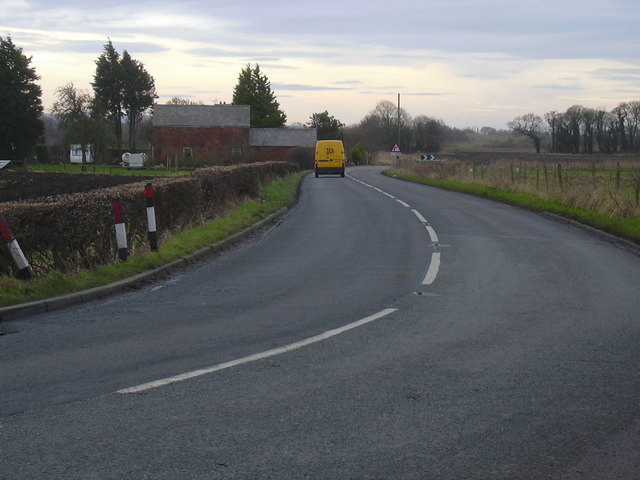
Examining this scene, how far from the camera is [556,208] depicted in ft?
78.0

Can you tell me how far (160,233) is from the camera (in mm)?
14773

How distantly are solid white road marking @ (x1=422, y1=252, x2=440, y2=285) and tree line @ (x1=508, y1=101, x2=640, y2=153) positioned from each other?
76.7 meters

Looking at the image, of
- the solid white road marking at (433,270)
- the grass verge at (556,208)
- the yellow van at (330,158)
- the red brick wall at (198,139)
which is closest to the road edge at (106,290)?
the solid white road marking at (433,270)

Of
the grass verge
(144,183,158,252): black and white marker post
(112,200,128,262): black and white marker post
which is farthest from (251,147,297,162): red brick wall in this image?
(112,200,128,262): black and white marker post

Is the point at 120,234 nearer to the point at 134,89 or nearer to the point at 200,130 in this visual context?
the point at 200,130

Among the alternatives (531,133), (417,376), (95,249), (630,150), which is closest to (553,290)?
(417,376)

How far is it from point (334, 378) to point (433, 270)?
21.6 feet

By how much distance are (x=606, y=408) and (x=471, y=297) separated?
4680 millimetres

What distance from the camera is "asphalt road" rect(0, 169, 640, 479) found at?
4.49 m

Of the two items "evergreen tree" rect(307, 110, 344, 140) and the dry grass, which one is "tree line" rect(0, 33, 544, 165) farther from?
the dry grass

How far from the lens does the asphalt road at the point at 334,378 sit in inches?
177

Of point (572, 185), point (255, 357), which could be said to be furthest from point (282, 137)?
point (255, 357)

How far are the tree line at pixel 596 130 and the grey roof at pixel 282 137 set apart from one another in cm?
3120

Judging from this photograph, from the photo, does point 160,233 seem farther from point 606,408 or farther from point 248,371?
point 606,408
